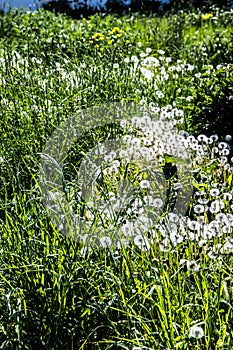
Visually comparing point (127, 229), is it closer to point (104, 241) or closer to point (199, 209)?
point (104, 241)

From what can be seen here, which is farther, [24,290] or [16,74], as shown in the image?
[16,74]

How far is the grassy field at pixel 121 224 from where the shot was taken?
211cm

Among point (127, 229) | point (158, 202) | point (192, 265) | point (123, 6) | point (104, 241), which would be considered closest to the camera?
point (192, 265)

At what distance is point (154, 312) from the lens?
90.0 inches

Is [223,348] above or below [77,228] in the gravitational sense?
below

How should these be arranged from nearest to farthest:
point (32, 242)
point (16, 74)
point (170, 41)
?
point (32, 242) → point (16, 74) → point (170, 41)

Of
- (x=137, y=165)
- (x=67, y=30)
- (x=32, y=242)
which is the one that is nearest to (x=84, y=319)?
(x=32, y=242)

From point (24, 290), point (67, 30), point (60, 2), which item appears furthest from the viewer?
point (60, 2)

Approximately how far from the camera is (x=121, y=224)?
250 cm

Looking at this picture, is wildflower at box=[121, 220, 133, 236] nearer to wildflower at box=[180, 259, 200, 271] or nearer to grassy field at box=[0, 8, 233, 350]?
grassy field at box=[0, 8, 233, 350]

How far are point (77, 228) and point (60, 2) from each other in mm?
10060

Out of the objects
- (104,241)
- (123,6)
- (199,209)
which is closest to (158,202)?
(199,209)

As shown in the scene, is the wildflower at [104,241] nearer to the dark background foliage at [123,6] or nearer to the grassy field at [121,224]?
the grassy field at [121,224]

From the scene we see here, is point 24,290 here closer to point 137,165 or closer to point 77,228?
point 77,228
